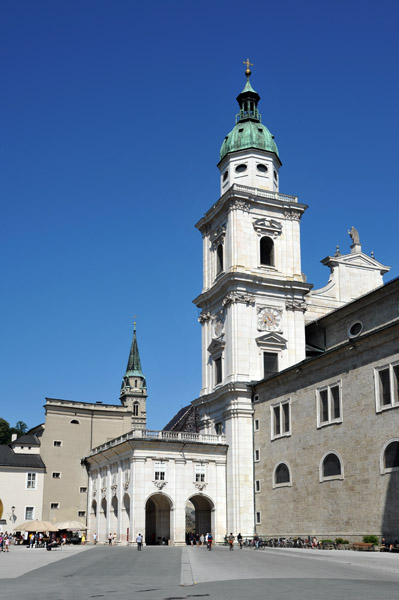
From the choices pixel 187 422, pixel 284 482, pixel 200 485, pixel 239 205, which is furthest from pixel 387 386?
pixel 187 422

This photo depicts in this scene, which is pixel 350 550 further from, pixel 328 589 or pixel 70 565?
pixel 328 589

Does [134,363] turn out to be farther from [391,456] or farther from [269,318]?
[391,456]

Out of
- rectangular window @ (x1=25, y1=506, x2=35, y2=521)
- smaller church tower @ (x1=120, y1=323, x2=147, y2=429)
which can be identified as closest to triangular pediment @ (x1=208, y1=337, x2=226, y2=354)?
rectangular window @ (x1=25, y1=506, x2=35, y2=521)

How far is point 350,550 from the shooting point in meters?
41.6

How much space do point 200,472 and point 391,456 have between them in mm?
22005

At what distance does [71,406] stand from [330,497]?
3664cm

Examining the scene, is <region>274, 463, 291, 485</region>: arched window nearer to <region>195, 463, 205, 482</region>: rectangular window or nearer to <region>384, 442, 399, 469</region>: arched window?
<region>195, 463, 205, 482</region>: rectangular window

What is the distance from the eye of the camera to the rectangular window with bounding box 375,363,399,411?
133 feet

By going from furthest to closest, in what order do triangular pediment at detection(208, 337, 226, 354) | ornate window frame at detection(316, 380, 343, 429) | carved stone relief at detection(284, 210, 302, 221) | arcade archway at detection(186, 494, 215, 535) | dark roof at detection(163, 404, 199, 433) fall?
dark roof at detection(163, 404, 199, 433), carved stone relief at detection(284, 210, 302, 221), triangular pediment at detection(208, 337, 226, 354), arcade archway at detection(186, 494, 215, 535), ornate window frame at detection(316, 380, 343, 429)

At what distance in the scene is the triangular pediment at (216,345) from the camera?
62.9 m

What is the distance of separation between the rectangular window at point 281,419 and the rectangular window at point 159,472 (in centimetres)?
Result: 963

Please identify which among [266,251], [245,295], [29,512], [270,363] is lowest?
[29,512]

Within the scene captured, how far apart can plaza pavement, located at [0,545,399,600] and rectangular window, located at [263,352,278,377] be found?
1162 inches

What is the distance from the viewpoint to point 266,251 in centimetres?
6644
